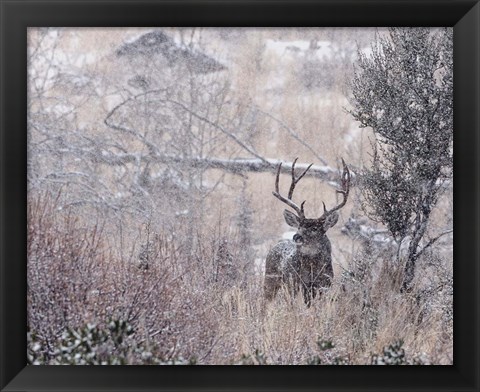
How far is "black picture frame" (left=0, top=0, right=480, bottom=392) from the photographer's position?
5258mm

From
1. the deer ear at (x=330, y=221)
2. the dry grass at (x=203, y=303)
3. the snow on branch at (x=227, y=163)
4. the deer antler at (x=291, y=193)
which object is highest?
the snow on branch at (x=227, y=163)

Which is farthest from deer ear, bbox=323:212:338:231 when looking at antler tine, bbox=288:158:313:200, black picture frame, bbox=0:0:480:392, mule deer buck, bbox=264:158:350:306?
black picture frame, bbox=0:0:480:392

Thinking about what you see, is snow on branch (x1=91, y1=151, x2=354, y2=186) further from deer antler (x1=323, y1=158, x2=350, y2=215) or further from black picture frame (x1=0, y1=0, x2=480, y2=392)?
black picture frame (x1=0, y1=0, x2=480, y2=392)

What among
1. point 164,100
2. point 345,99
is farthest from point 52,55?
point 345,99

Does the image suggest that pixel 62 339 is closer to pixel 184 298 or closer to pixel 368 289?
pixel 184 298

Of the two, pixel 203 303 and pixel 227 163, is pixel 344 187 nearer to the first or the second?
pixel 227 163

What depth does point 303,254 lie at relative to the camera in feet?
17.5
